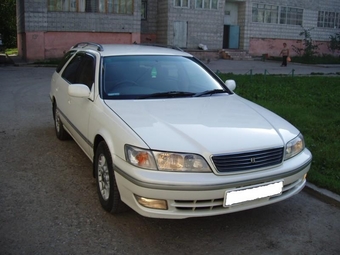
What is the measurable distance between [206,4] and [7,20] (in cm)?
2322

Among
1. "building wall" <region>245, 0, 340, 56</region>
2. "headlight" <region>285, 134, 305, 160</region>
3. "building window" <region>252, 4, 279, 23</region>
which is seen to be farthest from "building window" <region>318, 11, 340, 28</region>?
"headlight" <region>285, 134, 305, 160</region>

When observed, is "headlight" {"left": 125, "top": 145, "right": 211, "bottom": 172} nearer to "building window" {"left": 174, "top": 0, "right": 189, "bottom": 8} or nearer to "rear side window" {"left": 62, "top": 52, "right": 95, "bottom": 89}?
"rear side window" {"left": 62, "top": 52, "right": 95, "bottom": 89}

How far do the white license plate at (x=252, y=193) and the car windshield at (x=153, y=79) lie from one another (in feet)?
5.11

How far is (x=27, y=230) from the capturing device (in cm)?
351

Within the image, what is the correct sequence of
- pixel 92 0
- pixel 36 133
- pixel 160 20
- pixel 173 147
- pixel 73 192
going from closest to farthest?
pixel 173 147, pixel 73 192, pixel 36 133, pixel 92 0, pixel 160 20

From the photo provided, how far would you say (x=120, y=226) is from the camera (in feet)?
12.0

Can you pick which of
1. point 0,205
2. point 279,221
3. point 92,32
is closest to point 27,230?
point 0,205

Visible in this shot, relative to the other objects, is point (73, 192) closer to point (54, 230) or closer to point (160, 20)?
point (54, 230)

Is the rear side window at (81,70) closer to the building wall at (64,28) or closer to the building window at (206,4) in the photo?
the building wall at (64,28)

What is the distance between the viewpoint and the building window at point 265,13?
32.2 metres

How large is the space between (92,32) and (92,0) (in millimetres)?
1920

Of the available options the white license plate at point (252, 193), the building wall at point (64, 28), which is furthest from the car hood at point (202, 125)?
the building wall at point (64, 28)

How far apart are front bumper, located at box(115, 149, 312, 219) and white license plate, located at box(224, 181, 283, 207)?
0.04 metres

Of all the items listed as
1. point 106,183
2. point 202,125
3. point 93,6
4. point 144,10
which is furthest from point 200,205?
point 144,10
